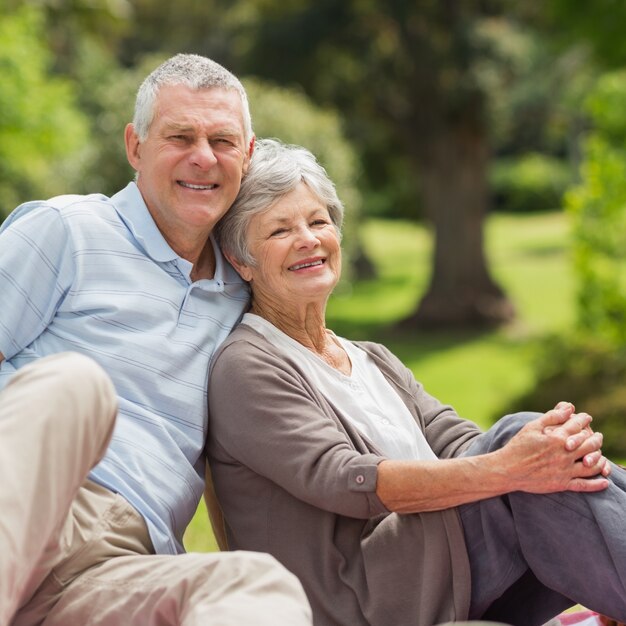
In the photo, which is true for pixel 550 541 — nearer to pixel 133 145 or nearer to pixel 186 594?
pixel 186 594

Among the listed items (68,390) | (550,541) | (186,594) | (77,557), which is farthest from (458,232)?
(68,390)

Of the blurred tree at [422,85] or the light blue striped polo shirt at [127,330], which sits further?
the blurred tree at [422,85]

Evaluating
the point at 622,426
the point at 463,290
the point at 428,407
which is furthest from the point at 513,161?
the point at 428,407

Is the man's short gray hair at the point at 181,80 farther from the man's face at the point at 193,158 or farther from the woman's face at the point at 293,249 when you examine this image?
the woman's face at the point at 293,249

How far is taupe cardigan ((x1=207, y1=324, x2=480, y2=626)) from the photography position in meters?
2.74

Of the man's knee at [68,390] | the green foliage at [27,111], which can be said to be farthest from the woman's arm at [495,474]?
the green foliage at [27,111]

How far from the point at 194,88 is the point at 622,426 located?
7801 millimetres

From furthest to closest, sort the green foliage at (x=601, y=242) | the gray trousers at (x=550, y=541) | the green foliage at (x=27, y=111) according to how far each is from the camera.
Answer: the green foliage at (x=27, y=111) < the green foliage at (x=601, y=242) < the gray trousers at (x=550, y=541)

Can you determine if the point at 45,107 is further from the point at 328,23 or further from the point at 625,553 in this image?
the point at 625,553

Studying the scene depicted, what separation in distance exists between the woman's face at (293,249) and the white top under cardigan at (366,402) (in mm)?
119

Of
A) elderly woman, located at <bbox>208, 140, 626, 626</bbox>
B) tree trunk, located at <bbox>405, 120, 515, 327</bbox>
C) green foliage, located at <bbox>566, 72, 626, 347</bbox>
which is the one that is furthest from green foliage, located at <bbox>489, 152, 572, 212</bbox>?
elderly woman, located at <bbox>208, 140, 626, 626</bbox>

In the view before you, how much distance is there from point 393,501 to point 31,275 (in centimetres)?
111

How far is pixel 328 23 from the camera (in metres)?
18.4

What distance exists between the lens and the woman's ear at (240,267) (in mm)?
3209
